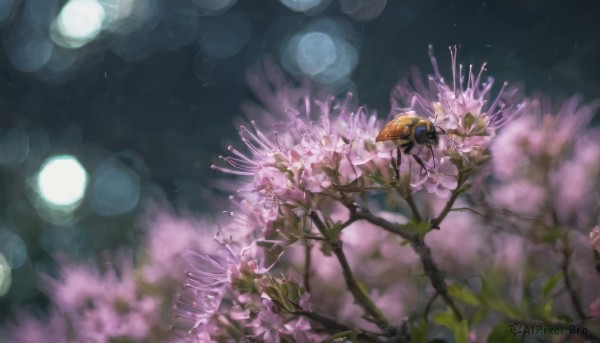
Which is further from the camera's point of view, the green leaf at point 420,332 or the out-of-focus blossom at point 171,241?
the out-of-focus blossom at point 171,241

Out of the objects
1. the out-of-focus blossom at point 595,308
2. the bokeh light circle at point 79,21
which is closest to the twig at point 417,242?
the out-of-focus blossom at point 595,308

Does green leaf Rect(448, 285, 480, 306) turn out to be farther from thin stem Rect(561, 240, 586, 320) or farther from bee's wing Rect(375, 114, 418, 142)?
bee's wing Rect(375, 114, 418, 142)

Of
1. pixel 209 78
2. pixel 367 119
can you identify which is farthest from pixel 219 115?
pixel 367 119

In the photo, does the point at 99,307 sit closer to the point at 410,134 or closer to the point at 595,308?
the point at 410,134

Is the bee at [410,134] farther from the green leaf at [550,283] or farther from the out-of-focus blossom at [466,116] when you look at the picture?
Result: the green leaf at [550,283]

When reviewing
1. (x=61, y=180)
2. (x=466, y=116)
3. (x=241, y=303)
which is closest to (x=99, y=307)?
(x=241, y=303)

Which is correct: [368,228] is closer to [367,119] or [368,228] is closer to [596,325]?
[367,119]
